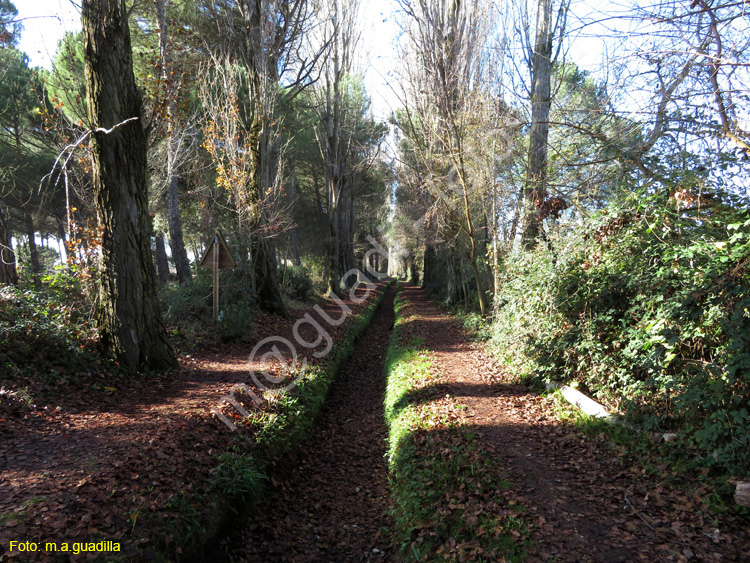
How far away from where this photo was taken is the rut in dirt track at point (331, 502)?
13.0 feet

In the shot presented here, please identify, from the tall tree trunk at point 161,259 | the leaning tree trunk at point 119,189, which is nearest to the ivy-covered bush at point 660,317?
the leaning tree trunk at point 119,189

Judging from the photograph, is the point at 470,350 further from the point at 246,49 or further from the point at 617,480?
the point at 246,49

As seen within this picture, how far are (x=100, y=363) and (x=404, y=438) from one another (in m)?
4.73

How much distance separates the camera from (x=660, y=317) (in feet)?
15.0

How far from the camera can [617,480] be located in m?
3.98

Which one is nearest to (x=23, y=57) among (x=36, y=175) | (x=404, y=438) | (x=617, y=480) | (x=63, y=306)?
(x=36, y=175)

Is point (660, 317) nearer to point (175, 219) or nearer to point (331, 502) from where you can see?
point (331, 502)

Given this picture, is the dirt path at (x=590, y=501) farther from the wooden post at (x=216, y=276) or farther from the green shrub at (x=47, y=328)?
the wooden post at (x=216, y=276)

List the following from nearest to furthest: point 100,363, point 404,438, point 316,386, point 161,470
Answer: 1. point 161,470
2. point 404,438
3. point 100,363
4. point 316,386

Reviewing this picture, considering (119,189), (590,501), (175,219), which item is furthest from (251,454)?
(175,219)

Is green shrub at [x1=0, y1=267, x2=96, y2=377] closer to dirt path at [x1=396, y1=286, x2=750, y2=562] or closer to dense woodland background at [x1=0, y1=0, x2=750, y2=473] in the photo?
dense woodland background at [x1=0, y1=0, x2=750, y2=473]

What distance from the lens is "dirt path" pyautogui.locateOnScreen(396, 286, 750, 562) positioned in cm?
303

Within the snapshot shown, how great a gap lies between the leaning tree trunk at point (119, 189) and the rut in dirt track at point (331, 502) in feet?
10.5

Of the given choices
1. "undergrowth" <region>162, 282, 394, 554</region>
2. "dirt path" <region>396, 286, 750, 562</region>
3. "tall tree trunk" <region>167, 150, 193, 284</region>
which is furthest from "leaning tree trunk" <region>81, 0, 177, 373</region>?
"tall tree trunk" <region>167, 150, 193, 284</region>
